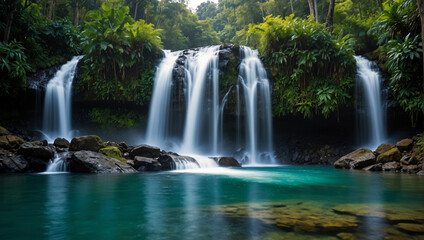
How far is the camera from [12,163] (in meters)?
7.38

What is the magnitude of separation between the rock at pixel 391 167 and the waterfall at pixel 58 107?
13701mm

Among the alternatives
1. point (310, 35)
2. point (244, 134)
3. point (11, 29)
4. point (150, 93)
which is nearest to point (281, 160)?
point (244, 134)

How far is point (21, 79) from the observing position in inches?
490

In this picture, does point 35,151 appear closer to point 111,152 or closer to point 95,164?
point 95,164

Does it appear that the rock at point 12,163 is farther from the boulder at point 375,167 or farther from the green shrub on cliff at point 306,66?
the boulder at point 375,167

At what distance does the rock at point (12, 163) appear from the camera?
23.9ft

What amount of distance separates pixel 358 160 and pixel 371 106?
3.85m

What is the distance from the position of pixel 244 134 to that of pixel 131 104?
20.8 ft

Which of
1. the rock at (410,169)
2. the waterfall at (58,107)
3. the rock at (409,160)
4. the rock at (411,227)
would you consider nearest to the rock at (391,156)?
the rock at (409,160)

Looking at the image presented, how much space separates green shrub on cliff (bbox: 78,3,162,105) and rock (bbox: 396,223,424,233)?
495 inches

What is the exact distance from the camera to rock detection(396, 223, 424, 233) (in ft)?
7.17

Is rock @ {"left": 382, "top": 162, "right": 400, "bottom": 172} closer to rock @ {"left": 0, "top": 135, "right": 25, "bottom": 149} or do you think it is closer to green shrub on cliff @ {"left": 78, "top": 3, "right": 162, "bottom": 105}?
green shrub on cliff @ {"left": 78, "top": 3, "right": 162, "bottom": 105}

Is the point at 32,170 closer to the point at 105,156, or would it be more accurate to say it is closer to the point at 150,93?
the point at 105,156

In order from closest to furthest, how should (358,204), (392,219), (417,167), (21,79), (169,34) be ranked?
(392,219) < (358,204) < (417,167) < (21,79) < (169,34)
